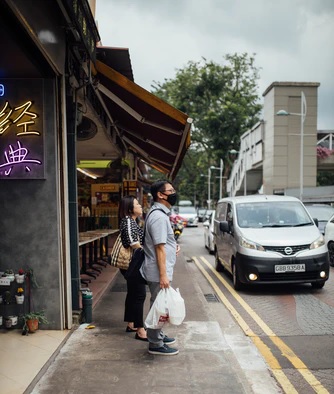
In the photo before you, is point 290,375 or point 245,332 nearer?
point 290,375

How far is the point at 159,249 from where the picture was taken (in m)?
4.59

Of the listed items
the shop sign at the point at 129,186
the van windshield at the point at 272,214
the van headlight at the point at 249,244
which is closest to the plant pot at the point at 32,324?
the van headlight at the point at 249,244

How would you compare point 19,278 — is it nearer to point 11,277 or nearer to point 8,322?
point 11,277

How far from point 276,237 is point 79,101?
4250mm

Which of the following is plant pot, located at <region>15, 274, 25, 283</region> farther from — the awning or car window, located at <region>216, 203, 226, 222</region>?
car window, located at <region>216, 203, 226, 222</region>

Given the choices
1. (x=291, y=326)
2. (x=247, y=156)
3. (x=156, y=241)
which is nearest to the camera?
(x=156, y=241)

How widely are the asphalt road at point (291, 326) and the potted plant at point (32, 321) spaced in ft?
8.45

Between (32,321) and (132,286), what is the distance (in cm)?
120

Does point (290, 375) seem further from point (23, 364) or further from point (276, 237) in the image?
point (276, 237)

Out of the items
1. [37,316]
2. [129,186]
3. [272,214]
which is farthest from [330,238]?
[37,316]

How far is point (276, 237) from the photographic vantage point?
330 inches

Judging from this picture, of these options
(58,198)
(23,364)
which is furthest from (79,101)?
(23,364)

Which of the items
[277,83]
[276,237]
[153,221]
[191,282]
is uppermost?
[277,83]

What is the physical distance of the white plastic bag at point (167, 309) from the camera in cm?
447
